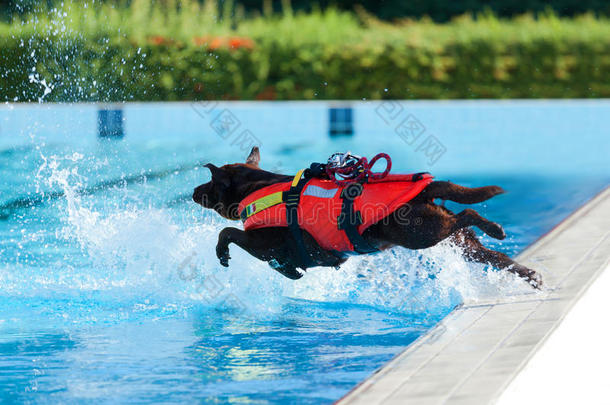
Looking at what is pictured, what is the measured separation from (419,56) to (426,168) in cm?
385

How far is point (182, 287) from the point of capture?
509 cm

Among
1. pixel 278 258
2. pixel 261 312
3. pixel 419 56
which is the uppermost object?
pixel 419 56

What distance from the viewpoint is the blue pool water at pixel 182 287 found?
3424 millimetres

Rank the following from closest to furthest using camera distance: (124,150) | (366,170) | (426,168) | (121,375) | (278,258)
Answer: (121,375) → (366,170) → (278,258) → (426,168) → (124,150)

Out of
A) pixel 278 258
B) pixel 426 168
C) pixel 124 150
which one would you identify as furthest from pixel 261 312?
pixel 124 150

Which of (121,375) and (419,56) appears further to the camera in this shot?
(419,56)

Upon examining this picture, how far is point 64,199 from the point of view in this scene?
8.38 m

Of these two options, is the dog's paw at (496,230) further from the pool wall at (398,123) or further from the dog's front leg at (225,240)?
the pool wall at (398,123)

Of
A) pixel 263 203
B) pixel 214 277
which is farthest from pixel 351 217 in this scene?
pixel 214 277

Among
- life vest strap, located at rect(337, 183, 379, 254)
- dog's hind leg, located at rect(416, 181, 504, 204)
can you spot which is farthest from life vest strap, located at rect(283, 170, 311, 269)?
dog's hind leg, located at rect(416, 181, 504, 204)

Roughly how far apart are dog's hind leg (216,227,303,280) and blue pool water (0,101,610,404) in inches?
11.9

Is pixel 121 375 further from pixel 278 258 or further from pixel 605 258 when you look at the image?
pixel 605 258

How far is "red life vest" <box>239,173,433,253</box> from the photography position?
3.96 metres

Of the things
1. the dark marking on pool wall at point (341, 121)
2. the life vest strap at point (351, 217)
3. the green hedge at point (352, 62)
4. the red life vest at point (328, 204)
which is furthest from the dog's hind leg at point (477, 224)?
the green hedge at point (352, 62)
